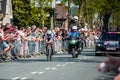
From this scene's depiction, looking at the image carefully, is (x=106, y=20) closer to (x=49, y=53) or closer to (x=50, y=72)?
(x=49, y=53)

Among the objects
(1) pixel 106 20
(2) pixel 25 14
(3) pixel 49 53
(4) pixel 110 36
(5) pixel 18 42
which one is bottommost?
(3) pixel 49 53

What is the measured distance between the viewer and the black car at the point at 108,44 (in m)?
28.6

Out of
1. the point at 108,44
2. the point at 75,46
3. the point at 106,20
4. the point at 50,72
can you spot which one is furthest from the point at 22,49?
the point at 106,20

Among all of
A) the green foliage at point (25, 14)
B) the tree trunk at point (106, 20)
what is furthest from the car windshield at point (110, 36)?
the tree trunk at point (106, 20)

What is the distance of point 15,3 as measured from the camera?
Result: 56375mm

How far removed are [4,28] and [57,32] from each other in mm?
12415

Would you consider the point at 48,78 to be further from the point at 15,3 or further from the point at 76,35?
the point at 15,3

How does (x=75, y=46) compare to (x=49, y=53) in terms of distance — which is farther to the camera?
(x=75, y=46)

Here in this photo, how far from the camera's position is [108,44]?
28844 mm

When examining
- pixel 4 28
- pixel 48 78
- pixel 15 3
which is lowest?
pixel 48 78

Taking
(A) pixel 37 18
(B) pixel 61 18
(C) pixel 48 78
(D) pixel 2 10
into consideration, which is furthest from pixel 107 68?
(B) pixel 61 18

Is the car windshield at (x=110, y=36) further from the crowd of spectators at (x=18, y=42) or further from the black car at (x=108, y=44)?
the crowd of spectators at (x=18, y=42)

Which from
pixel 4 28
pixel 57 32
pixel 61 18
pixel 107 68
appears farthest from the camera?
pixel 61 18

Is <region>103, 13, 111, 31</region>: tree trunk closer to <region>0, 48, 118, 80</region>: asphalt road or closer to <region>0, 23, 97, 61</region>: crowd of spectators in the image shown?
<region>0, 23, 97, 61</region>: crowd of spectators
